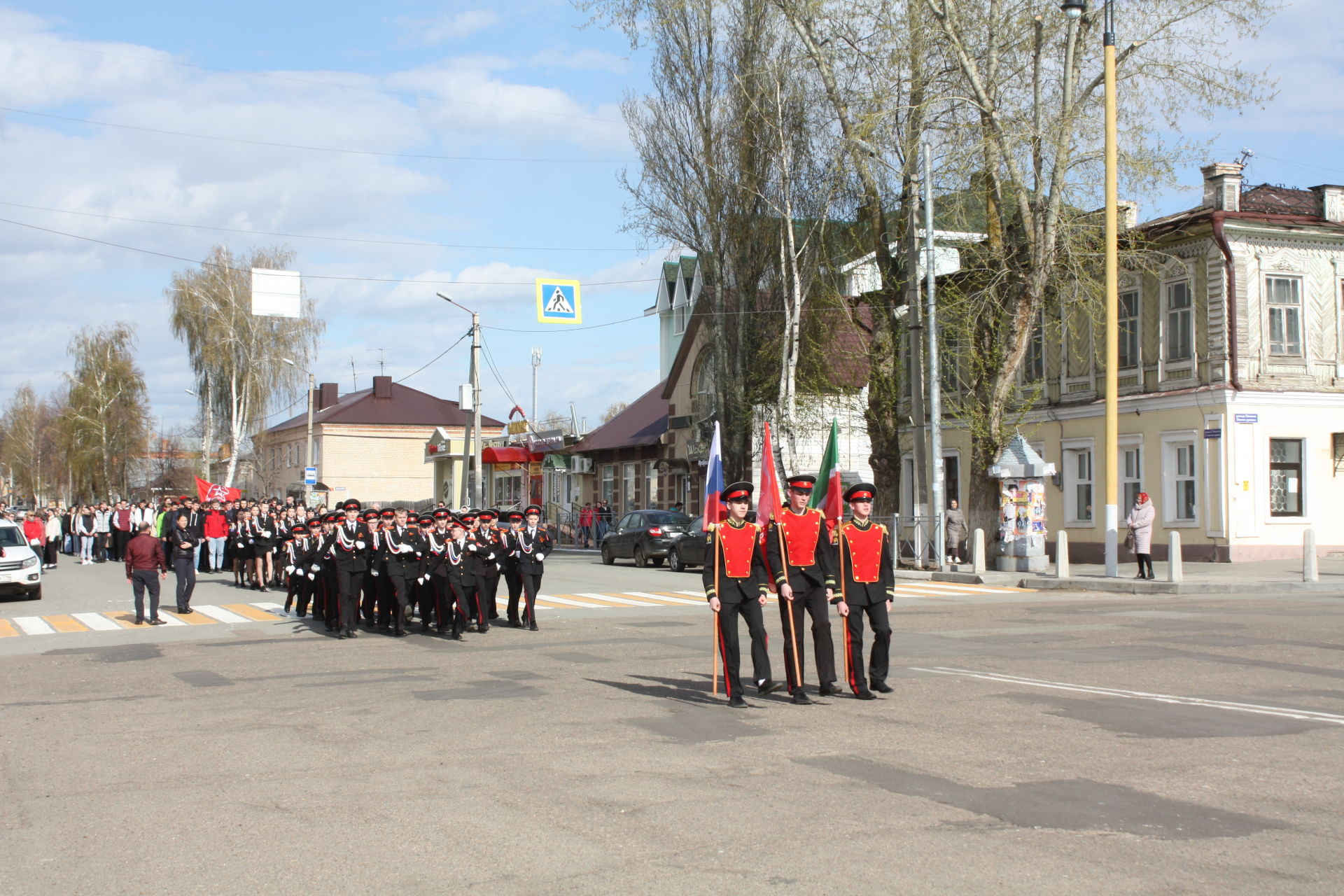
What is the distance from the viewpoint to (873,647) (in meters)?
10.4

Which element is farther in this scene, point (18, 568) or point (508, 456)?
point (508, 456)

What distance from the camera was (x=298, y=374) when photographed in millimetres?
61906

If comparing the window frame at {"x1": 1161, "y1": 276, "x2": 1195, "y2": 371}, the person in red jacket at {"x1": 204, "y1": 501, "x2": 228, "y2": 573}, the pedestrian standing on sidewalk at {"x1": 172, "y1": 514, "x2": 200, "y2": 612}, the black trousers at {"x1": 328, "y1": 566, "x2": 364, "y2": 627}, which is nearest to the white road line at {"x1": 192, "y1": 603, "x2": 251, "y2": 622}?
the pedestrian standing on sidewalk at {"x1": 172, "y1": 514, "x2": 200, "y2": 612}

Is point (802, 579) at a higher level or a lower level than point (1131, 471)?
lower

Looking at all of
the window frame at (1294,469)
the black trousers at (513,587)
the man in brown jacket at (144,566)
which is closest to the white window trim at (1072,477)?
the window frame at (1294,469)

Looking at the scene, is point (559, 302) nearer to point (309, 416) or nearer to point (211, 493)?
point (211, 493)

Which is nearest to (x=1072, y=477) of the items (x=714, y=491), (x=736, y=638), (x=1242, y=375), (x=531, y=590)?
(x=1242, y=375)

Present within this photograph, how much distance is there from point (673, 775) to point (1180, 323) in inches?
1021

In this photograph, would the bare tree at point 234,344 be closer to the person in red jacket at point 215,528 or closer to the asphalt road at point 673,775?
the person in red jacket at point 215,528

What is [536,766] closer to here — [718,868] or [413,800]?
[413,800]

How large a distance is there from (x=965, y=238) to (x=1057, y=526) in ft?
30.7

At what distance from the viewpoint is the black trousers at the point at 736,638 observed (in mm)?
10234

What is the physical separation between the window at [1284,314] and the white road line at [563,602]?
17497 millimetres

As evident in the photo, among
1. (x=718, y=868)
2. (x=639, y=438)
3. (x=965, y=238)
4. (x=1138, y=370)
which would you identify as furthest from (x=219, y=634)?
(x=639, y=438)
